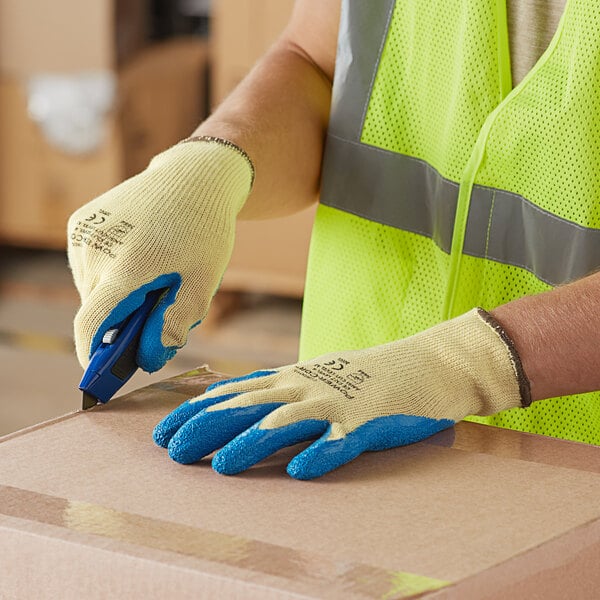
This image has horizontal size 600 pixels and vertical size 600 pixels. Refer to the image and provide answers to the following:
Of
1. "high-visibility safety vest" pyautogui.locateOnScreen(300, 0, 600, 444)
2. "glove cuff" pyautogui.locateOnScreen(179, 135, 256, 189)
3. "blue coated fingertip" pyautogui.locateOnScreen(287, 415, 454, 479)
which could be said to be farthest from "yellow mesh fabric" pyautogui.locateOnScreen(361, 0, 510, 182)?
"blue coated fingertip" pyautogui.locateOnScreen(287, 415, 454, 479)

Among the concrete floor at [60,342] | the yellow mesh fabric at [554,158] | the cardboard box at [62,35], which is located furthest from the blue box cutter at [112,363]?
the cardboard box at [62,35]

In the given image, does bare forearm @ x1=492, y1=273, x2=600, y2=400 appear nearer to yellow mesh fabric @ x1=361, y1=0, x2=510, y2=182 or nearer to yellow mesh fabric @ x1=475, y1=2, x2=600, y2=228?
yellow mesh fabric @ x1=475, y1=2, x2=600, y2=228

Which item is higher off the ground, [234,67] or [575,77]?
[575,77]

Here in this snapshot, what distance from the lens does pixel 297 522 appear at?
732mm

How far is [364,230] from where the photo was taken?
1.24 m

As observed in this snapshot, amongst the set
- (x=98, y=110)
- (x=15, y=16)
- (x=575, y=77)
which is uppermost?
(x=575, y=77)

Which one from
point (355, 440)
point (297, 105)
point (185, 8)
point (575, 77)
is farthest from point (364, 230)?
point (185, 8)

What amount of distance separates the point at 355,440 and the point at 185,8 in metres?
3.24

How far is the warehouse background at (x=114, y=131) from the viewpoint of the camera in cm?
335

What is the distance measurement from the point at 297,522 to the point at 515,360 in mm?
261

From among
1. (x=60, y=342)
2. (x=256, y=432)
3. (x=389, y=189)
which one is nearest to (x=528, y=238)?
(x=389, y=189)

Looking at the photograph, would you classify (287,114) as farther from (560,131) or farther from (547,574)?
(547,574)

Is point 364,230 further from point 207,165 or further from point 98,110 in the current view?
point 98,110

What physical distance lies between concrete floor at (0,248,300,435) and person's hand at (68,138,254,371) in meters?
1.88
